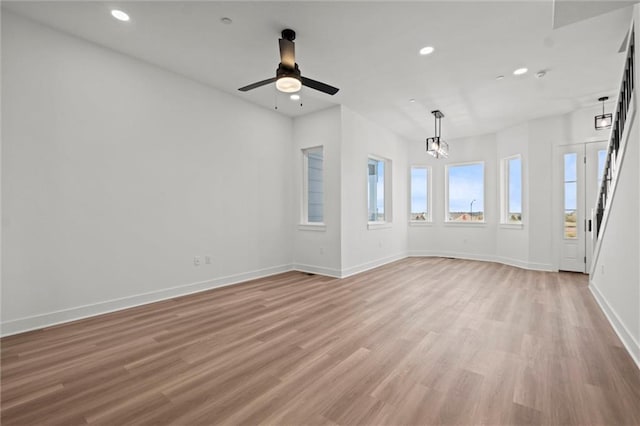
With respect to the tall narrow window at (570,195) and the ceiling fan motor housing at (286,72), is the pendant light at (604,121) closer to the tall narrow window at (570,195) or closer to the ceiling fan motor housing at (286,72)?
the tall narrow window at (570,195)

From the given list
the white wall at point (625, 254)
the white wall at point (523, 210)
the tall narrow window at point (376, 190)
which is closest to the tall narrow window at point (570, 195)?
the white wall at point (523, 210)

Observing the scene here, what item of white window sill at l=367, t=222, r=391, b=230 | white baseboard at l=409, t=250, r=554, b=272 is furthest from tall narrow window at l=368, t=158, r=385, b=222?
white baseboard at l=409, t=250, r=554, b=272

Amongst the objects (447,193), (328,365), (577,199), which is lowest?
(328,365)

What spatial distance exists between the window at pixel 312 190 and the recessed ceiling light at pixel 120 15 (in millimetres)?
3494

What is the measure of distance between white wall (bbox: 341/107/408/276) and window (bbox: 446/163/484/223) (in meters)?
1.58

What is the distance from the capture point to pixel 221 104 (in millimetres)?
4688

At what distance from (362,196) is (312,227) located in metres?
1.22

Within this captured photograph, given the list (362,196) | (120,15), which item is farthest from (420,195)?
(120,15)

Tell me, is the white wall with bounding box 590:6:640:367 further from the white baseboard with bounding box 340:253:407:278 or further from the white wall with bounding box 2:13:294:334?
the white wall with bounding box 2:13:294:334

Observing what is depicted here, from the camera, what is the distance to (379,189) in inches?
273

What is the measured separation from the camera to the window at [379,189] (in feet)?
21.6

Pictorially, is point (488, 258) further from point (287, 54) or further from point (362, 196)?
point (287, 54)

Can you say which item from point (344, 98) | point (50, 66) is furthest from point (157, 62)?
point (344, 98)

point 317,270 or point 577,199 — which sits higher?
point 577,199
